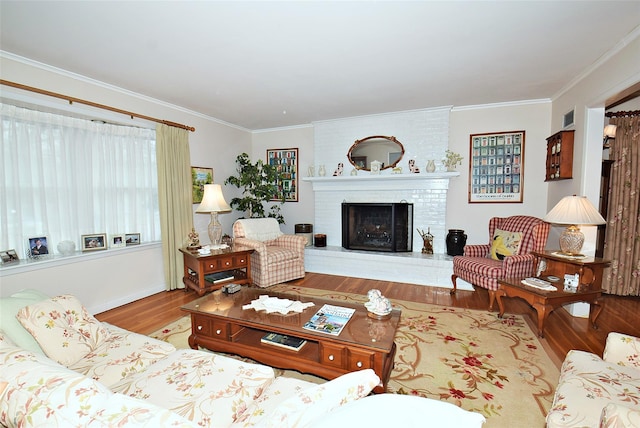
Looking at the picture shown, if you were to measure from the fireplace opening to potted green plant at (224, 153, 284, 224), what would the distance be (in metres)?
1.33

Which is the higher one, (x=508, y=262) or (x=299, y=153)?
(x=299, y=153)

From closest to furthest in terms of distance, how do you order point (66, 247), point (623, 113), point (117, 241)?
point (66, 247) → point (117, 241) → point (623, 113)

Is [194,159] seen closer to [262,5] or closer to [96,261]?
[96,261]

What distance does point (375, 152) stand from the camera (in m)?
4.74

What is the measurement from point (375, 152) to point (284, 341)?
11.5 ft

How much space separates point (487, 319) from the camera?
299cm

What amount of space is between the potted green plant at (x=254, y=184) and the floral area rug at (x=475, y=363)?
94.8 inches

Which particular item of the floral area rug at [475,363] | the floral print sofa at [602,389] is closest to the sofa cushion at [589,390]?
the floral print sofa at [602,389]

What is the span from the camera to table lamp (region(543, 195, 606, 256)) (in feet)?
8.59

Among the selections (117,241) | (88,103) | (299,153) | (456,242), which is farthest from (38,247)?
(456,242)

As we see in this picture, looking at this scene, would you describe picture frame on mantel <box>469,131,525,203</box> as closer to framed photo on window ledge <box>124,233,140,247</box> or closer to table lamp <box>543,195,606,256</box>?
table lamp <box>543,195,606,256</box>

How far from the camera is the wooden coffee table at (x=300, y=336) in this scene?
5.82 feet

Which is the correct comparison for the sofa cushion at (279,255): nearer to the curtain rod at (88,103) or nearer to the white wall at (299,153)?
the white wall at (299,153)

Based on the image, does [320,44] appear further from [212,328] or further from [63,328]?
[63,328]
